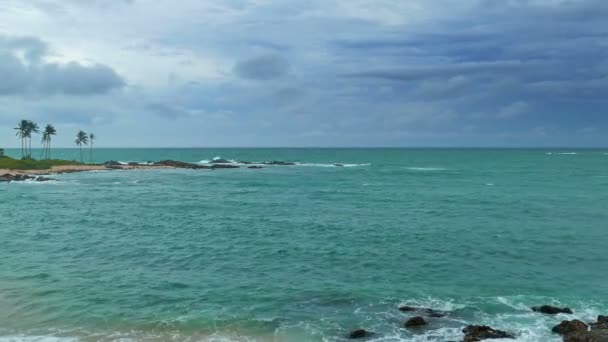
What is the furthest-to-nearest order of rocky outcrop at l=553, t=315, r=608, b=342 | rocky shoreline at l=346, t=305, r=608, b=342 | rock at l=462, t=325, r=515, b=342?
rock at l=462, t=325, r=515, b=342, rocky shoreline at l=346, t=305, r=608, b=342, rocky outcrop at l=553, t=315, r=608, b=342

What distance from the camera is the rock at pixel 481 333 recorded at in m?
21.0

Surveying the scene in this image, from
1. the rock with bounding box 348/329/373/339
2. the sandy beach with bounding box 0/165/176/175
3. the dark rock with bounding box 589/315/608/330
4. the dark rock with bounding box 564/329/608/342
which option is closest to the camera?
the dark rock with bounding box 564/329/608/342

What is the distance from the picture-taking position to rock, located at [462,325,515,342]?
826 inches

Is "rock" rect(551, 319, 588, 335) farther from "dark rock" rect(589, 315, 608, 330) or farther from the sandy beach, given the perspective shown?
the sandy beach

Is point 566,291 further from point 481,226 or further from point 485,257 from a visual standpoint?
point 481,226

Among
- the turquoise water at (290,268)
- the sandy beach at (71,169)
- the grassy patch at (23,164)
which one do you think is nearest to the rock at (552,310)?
the turquoise water at (290,268)

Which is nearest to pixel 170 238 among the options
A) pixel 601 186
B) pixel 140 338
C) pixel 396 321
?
pixel 140 338

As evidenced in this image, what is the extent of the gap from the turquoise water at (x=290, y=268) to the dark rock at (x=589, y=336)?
0.90 meters

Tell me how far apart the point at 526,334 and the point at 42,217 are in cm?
5026

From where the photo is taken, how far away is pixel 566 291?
28438mm

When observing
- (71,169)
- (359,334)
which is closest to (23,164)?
(71,169)

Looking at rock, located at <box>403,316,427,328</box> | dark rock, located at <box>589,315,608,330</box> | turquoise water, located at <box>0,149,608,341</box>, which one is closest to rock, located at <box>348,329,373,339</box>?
turquoise water, located at <box>0,149,608,341</box>

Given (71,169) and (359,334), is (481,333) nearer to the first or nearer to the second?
(359,334)

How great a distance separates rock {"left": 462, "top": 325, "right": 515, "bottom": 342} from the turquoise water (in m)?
0.60
